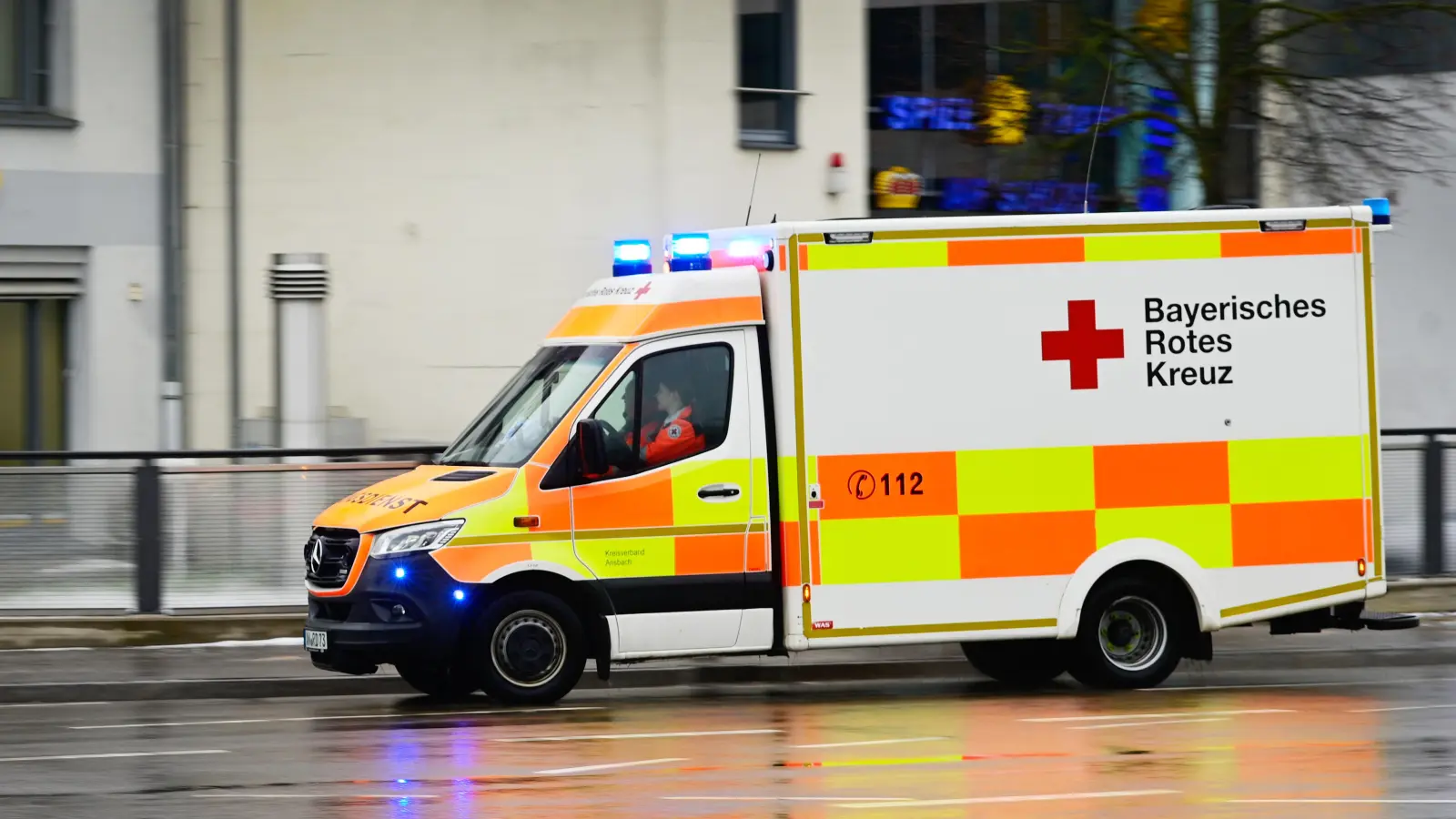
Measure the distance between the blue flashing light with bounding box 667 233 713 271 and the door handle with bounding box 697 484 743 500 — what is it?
1.25m

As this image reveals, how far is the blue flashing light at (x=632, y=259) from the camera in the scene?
12.0 meters

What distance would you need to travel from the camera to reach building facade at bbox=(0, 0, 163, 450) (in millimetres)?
17984

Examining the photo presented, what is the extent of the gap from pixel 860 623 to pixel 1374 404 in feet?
10.9

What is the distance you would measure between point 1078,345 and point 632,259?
2.57 meters

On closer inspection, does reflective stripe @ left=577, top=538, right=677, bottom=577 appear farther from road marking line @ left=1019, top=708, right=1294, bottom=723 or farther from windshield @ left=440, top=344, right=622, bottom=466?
road marking line @ left=1019, top=708, right=1294, bottom=723

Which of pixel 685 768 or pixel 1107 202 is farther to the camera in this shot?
pixel 1107 202

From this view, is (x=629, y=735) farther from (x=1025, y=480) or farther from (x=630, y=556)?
(x=1025, y=480)

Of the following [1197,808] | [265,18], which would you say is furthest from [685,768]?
[265,18]

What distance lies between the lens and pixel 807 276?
1147 cm

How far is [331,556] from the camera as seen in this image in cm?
1133

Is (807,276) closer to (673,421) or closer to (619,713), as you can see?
(673,421)

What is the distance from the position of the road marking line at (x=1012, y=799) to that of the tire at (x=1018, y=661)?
4.12m

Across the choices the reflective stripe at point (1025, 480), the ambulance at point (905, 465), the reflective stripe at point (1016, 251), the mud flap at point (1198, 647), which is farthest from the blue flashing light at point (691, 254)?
the mud flap at point (1198, 647)

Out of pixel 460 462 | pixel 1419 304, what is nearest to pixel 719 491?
pixel 460 462
